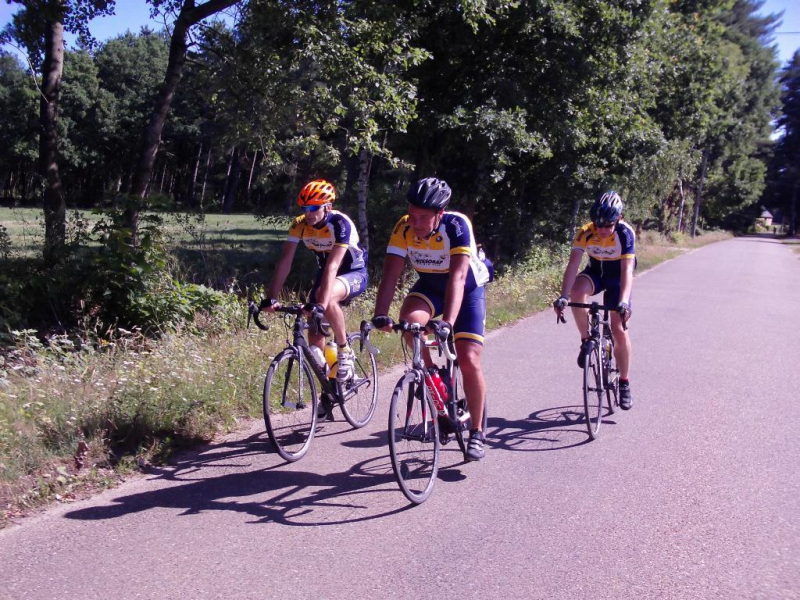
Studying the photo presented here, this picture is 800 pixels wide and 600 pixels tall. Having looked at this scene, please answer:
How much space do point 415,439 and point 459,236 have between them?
136 cm

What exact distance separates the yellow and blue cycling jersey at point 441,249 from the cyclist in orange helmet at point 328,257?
2.42 ft

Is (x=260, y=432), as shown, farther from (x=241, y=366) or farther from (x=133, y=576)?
(x=133, y=576)

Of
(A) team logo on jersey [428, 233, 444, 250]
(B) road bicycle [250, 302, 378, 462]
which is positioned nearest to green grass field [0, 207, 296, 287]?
(B) road bicycle [250, 302, 378, 462]

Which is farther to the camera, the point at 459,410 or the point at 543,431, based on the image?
the point at 543,431

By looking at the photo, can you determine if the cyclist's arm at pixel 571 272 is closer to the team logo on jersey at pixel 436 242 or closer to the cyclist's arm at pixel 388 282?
the team logo on jersey at pixel 436 242

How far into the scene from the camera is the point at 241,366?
6.73 meters

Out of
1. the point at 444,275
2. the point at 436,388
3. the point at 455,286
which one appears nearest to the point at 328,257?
the point at 444,275

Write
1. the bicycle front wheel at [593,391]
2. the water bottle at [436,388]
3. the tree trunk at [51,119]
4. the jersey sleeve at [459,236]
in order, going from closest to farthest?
the water bottle at [436,388] < the jersey sleeve at [459,236] < the bicycle front wheel at [593,391] < the tree trunk at [51,119]

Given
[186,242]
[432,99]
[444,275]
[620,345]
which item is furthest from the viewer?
[432,99]

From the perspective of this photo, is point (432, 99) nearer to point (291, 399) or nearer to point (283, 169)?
point (283, 169)

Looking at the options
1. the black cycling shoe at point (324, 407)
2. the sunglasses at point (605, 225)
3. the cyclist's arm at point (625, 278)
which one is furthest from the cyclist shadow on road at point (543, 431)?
the sunglasses at point (605, 225)

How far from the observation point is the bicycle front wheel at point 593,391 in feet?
19.2

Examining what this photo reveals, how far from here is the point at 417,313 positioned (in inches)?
191

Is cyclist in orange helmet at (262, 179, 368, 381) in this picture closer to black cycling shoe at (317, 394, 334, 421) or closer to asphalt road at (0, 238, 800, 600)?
black cycling shoe at (317, 394, 334, 421)
